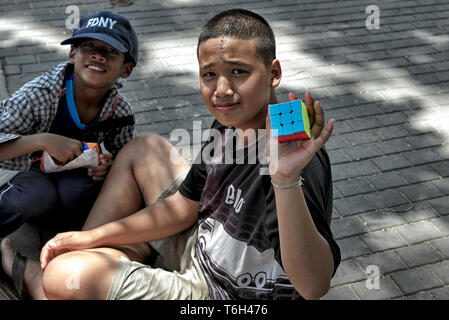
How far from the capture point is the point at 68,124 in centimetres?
293

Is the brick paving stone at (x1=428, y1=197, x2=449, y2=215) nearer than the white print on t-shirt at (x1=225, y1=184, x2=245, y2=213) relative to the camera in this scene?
No

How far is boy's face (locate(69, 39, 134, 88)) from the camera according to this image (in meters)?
2.86

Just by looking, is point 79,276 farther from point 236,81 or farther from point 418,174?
point 418,174

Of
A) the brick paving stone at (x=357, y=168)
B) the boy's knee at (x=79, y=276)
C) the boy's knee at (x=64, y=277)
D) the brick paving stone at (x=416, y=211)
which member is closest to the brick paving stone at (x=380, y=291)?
the brick paving stone at (x=416, y=211)

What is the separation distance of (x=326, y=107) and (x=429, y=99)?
3.01 ft

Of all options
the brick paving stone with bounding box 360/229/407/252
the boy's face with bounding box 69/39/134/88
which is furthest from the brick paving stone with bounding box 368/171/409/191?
the boy's face with bounding box 69/39/134/88

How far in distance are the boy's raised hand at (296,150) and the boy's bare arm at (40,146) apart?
139 centimetres

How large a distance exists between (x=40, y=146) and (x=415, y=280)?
7.00 feet

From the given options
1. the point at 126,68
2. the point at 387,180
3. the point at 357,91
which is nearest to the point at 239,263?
the point at 126,68

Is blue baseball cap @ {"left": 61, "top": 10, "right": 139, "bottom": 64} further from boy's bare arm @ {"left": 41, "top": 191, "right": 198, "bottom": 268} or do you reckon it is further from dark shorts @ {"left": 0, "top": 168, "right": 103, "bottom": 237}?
boy's bare arm @ {"left": 41, "top": 191, "right": 198, "bottom": 268}

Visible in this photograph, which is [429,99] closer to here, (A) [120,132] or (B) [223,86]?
(A) [120,132]

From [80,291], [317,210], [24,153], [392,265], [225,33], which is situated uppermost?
[225,33]
